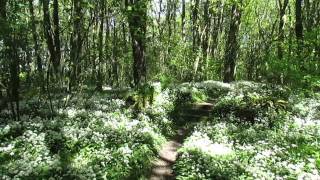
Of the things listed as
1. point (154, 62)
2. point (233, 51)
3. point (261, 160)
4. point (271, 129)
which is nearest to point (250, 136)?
point (271, 129)

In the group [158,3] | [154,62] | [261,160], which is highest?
[158,3]

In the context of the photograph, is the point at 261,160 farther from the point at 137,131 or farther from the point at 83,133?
the point at 83,133

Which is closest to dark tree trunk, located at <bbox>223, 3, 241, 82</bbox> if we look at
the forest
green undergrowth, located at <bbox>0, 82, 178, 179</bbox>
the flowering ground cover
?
the forest

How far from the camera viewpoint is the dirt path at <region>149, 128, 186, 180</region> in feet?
41.0

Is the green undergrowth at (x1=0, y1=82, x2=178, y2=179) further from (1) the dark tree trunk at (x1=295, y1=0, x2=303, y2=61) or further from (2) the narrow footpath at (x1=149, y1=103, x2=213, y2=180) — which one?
(1) the dark tree trunk at (x1=295, y1=0, x2=303, y2=61)

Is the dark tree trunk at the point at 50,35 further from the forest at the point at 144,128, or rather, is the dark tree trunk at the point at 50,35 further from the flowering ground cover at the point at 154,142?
the flowering ground cover at the point at 154,142

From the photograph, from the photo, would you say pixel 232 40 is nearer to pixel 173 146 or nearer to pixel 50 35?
pixel 50 35

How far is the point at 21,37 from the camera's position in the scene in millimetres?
14516

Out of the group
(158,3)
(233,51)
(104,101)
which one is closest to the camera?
(104,101)

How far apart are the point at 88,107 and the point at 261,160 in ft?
36.4

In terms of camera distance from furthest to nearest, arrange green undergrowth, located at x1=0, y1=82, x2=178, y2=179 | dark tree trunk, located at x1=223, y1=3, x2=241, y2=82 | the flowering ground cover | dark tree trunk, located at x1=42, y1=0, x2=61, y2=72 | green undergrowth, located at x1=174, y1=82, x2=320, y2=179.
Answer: dark tree trunk, located at x1=223, y1=3, x2=241, y2=82 < dark tree trunk, located at x1=42, y1=0, x2=61, y2=72 < green undergrowth, located at x1=174, y1=82, x2=320, y2=179 < the flowering ground cover < green undergrowth, located at x1=0, y1=82, x2=178, y2=179

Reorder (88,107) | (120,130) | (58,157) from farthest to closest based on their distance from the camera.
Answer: (88,107), (120,130), (58,157)

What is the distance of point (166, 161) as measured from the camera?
45.5ft

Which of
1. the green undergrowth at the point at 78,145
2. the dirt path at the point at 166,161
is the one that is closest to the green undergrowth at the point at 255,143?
the dirt path at the point at 166,161
